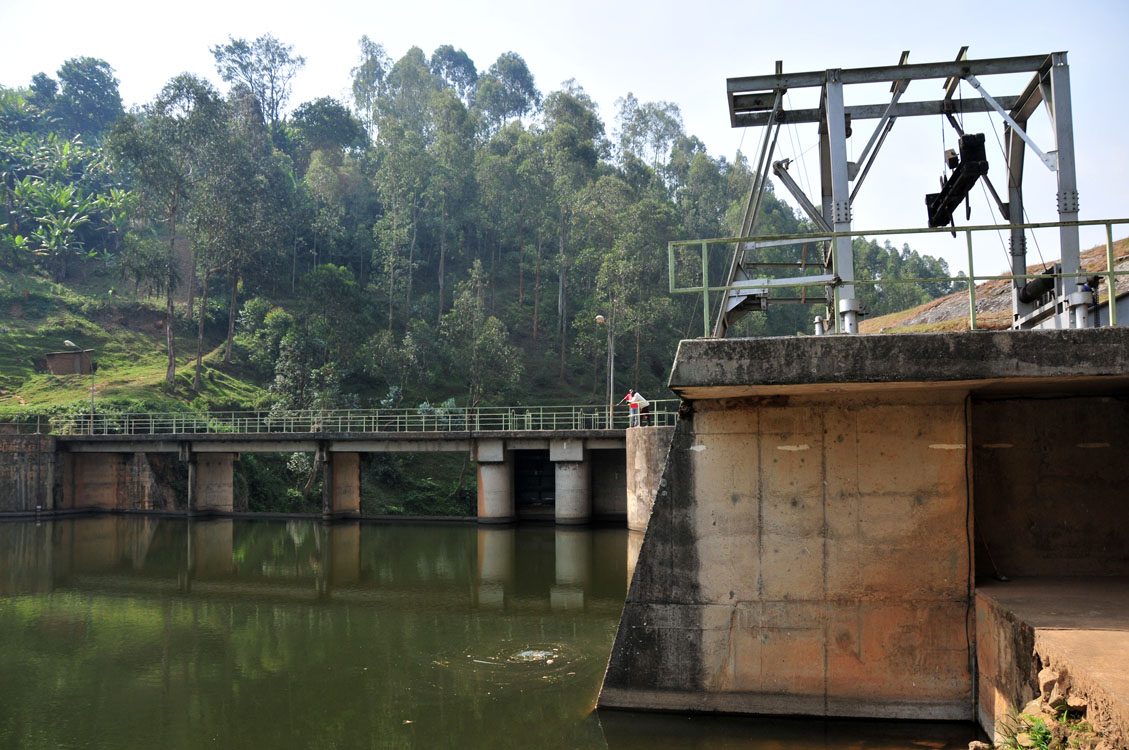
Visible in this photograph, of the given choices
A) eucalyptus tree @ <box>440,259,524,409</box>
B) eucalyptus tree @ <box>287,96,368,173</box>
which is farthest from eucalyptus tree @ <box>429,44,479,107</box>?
eucalyptus tree @ <box>440,259,524,409</box>

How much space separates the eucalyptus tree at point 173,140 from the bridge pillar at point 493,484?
2925 centimetres

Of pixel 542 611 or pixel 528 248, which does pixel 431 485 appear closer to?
pixel 542 611

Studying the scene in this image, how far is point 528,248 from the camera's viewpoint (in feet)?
218

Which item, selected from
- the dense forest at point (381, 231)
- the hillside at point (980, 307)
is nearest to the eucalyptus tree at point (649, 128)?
the dense forest at point (381, 231)

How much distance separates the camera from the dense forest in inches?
1922

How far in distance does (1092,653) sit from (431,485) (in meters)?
36.5

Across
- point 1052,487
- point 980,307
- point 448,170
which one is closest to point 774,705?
point 1052,487

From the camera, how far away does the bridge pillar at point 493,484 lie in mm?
31391

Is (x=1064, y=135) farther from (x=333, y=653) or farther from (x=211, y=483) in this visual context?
(x=211, y=483)

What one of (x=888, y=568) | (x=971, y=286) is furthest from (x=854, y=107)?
(x=888, y=568)

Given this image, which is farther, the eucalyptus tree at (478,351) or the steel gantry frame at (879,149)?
the eucalyptus tree at (478,351)

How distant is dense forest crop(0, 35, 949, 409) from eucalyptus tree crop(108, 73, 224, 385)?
0.14 meters

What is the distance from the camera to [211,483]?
119ft

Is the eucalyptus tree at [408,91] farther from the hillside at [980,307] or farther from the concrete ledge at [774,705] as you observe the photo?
the concrete ledge at [774,705]
